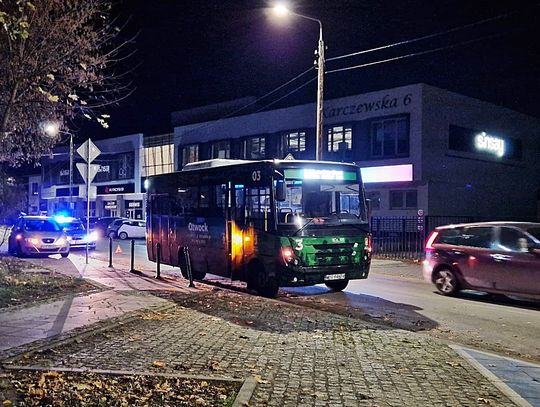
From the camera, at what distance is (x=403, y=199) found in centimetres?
3391

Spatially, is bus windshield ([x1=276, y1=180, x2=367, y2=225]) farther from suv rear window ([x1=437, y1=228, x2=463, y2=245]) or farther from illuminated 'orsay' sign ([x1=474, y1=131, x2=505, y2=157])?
illuminated 'orsay' sign ([x1=474, y1=131, x2=505, y2=157])

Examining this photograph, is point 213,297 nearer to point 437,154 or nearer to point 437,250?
point 437,250

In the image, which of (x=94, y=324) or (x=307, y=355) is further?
(x=94, y=324)

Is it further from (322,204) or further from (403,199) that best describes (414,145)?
(322,204)

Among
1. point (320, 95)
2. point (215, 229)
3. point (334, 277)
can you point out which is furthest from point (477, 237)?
point (320, 95)

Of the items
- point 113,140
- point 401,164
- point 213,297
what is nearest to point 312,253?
point 213,297

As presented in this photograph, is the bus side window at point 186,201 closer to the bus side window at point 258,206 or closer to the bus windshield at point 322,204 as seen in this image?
the bus side window at point 258,206

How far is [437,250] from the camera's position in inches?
534

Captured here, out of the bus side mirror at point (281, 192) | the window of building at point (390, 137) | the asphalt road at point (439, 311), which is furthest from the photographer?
the window of building at point (390, 137)

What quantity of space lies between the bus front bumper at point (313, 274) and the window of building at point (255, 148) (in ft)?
95.6

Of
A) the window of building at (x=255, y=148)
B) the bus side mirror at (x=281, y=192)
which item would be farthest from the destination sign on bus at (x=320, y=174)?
the window of building at (x=255, y=148)

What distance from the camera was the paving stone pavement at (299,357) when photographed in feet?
18.3

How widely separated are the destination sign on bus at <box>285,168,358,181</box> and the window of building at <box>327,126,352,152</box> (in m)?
23.3

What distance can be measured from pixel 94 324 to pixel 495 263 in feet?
27.0
